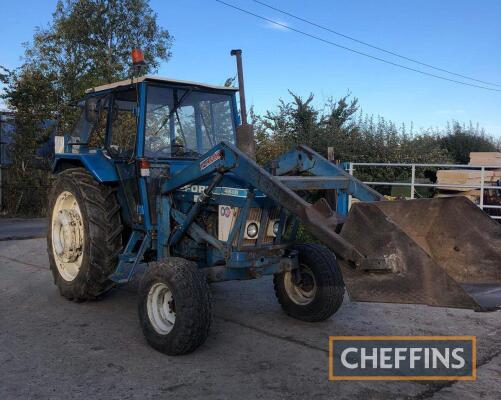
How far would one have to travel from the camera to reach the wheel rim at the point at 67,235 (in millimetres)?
5738

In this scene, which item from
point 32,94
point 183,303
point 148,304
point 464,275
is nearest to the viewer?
point 464,275

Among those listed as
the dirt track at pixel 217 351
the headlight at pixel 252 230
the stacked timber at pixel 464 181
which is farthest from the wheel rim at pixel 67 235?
the stacked timber at pixel 464 181

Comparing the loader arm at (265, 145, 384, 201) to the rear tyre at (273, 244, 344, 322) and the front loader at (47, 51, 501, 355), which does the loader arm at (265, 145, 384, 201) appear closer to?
the front loader at (47, 51, 501, 355)

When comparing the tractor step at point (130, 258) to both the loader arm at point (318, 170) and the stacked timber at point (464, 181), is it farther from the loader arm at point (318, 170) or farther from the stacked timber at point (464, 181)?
the stacked timber at point (464, 181)

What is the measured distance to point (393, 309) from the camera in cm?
576

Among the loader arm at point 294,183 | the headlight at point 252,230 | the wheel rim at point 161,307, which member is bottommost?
the wheel rim at point 161,307

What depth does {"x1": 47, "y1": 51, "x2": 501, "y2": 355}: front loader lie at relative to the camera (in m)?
3.48

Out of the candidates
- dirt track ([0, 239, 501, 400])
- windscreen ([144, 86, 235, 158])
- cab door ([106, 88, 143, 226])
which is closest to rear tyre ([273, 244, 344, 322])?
dirt track ([0, 239, 501, 400])

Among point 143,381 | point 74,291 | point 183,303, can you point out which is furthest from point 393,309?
point 74,291

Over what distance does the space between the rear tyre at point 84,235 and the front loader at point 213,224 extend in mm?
15

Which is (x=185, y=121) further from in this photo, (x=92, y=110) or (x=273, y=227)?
(x=273, y=227)

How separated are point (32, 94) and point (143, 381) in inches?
562

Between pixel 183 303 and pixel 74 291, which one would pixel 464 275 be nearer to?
pixel 183 303

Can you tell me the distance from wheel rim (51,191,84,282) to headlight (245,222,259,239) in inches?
76.9
